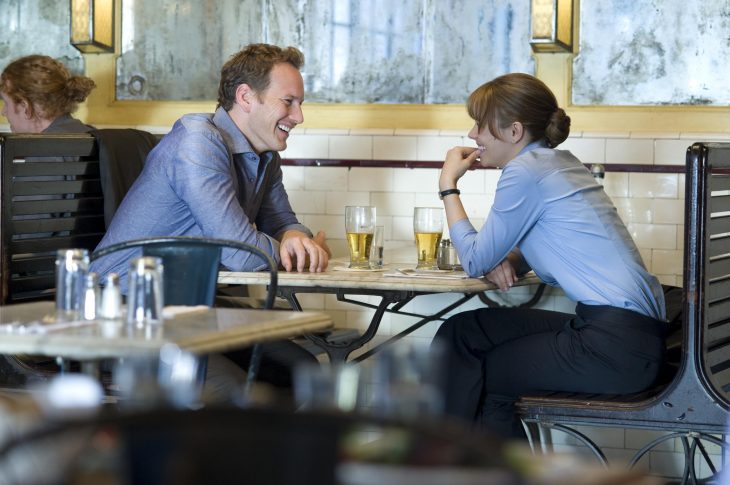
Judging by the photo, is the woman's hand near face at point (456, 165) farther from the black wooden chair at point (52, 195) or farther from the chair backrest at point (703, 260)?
the black wooden chair at point (52, 195)

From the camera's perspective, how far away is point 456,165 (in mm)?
3775

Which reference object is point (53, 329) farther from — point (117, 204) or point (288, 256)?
point (117, 204)

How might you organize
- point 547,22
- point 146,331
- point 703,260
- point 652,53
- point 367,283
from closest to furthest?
1. point 146,331
2. point 703,260
3. point 367,283
4. point 547,22
5. point 652,53

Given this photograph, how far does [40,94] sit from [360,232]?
177 centimetres

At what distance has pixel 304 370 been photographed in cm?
129

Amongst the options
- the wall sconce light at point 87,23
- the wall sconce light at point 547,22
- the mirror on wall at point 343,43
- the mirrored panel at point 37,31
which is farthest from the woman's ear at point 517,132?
the mirrored panel at point 37,31

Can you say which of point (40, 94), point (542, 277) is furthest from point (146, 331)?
point (40, 94)

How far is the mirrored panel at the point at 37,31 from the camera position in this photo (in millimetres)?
5273

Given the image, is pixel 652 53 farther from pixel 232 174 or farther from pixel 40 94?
pixel 40 94

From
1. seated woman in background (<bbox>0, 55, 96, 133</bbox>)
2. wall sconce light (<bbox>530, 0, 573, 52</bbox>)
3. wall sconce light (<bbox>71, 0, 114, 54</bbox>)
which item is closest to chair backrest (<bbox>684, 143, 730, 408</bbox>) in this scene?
wall sconce light (<bbox>530, 0, 573, 52</bbox>)

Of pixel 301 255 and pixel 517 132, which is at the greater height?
pixel 517 132

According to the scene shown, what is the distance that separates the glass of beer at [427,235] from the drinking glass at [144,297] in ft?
5.27

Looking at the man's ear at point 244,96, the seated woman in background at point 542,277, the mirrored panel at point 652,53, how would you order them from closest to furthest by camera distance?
the seated woman in background at point 542,277, the man's ear at point 244,96, the mirrored panel at point 652,53

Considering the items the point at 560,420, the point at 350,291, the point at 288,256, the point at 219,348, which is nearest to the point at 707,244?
the point at 560,420
